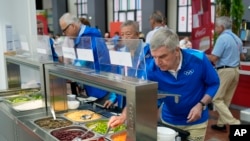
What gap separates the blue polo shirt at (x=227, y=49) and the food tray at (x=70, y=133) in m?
2.70

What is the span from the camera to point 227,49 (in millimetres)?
3842

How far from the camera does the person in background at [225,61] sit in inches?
151

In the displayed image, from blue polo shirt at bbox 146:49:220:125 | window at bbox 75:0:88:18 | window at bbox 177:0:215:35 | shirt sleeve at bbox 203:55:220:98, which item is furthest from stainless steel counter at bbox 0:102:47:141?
window at bbox 75:0:88:18

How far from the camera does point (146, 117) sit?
4.13 ft

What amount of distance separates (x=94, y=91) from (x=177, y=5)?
6271mm

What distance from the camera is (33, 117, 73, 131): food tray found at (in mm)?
1764

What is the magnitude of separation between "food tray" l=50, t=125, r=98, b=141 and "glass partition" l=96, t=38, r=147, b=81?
1.36 feet

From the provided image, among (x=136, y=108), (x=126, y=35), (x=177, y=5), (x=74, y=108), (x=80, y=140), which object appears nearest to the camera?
(x=136, y=108)

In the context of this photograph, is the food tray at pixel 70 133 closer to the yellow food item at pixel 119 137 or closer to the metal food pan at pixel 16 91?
the yellow food item at pixel 119 137

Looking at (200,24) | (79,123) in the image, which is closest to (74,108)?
(79,123)

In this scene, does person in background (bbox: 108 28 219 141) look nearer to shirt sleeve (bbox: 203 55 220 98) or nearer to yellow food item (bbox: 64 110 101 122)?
shirt sleeve (bbox: 203 55 220 98)

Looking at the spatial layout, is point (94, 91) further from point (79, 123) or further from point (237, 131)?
point (237, 131)

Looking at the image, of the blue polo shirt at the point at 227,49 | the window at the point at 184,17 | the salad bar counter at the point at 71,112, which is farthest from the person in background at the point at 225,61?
the window at the point at 184,17

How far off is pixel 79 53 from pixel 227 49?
8.90 feet
